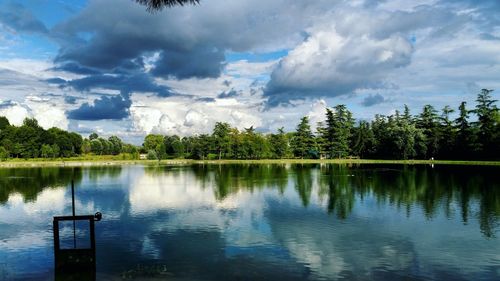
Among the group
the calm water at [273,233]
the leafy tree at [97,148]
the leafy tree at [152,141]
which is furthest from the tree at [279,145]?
the leafy tree at [97,148]

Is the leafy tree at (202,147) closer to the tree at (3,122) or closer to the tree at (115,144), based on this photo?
the tree at (115,144)

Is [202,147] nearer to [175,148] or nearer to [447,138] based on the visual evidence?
[175,148]

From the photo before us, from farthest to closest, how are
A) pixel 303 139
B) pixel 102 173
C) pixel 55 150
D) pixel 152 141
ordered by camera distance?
pixel 152 141 → pixel 55 150 → pixel 303 139 → pixel 102 173

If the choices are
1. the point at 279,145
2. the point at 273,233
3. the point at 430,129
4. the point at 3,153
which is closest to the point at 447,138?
the point at 430,129

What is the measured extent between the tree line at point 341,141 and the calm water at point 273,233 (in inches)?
1825

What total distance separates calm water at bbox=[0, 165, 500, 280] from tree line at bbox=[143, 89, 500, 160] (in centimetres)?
4540

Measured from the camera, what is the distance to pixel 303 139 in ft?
348

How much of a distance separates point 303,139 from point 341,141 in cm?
948

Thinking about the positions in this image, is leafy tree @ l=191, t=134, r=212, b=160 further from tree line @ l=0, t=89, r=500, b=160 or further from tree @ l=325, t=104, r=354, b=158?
tree @ l=325, t=104, r=354, b=158

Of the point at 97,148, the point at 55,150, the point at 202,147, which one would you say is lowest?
the point at 202,147

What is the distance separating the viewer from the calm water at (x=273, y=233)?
54.0 ft

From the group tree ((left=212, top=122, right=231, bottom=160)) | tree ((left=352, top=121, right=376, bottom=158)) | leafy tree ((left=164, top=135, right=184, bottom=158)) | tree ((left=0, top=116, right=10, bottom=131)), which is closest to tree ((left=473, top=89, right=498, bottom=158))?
tree ((left=352, top=121, right=376, bottom=158))

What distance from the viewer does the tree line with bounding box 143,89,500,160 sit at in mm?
81000

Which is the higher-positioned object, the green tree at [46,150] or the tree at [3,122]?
the tree at [3,122]
